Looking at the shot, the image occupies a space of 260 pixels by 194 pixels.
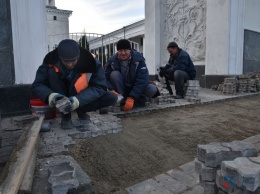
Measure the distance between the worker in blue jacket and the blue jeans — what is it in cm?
106

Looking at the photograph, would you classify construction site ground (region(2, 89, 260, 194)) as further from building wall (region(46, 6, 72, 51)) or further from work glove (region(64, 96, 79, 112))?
building wall (region(46, 6, 72, 51))

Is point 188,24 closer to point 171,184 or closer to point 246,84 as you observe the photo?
point 246,84

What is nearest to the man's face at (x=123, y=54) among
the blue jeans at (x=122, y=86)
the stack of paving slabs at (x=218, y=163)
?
the blue jeans at (x=122, y=86)

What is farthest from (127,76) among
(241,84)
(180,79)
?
(241,84)

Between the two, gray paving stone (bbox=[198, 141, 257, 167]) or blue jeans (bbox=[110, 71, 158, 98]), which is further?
blue jeans (bbox=[110, 71, 158, 98])

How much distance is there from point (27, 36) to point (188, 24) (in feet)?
17.2

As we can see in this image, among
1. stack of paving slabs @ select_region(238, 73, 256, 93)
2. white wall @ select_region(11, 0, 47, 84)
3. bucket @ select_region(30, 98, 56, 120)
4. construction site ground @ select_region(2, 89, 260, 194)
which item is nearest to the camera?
construction site ground @ select_region(2, 89, 260, 194)

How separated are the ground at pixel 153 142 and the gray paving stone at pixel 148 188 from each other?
Answer: 0.24 ft

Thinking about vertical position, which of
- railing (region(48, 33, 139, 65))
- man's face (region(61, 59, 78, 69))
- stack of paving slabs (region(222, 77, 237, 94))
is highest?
railing (region(48, 33, 139, 65))

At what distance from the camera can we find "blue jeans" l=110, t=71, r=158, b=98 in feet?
11.1

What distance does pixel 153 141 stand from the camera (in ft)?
7.75

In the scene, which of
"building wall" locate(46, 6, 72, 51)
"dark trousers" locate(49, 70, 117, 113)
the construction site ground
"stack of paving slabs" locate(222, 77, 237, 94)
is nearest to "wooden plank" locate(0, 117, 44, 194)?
the construction site ground

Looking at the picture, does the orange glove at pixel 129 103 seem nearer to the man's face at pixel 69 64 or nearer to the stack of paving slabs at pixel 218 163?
the man's face at pixel 69 64

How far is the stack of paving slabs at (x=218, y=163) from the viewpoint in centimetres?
111
